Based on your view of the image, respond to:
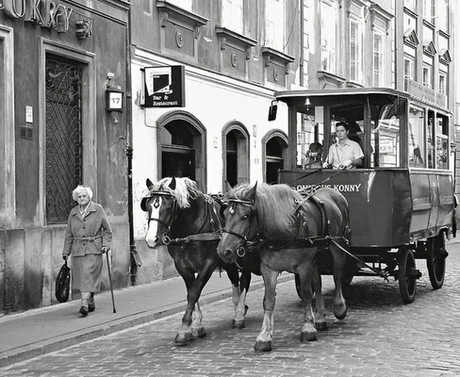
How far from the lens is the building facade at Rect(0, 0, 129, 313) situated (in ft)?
37.5

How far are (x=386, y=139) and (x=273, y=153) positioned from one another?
32.6 ft

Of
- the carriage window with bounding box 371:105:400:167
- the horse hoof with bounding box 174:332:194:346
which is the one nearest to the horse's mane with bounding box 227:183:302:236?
the horse hoof with bounding box 174:332:194:346

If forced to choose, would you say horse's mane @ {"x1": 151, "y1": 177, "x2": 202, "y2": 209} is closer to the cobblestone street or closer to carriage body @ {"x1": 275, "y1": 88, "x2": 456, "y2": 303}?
→ the cobblestone street

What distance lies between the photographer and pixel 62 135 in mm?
13141

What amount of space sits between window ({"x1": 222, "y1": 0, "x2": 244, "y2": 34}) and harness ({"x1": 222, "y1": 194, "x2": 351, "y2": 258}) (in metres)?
9.28

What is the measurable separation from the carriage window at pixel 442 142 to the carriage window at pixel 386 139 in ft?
6.80

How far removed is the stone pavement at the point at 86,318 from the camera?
9.06 m

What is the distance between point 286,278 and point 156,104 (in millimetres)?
4008

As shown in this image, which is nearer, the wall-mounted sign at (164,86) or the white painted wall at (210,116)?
the wall-mounted sign at (164,86)

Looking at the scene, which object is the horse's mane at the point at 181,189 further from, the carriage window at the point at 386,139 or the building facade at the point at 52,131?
the carriage window at the point at 386,139

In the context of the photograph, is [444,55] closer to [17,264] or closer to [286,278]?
[286,278]

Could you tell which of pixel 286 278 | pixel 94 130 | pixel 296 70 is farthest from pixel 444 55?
pixel 94 130

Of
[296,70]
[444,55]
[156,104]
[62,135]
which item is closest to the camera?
[62,135]

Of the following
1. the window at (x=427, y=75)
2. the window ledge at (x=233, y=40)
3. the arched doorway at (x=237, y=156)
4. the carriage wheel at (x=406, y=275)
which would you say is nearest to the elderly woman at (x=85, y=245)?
the carriage wheel at (x=406, y=275)
